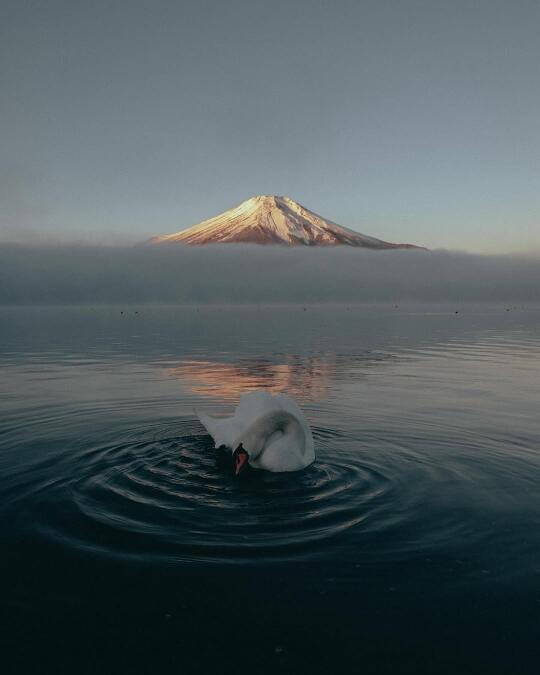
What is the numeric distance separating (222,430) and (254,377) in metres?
16.7

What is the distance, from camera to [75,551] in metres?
9.78

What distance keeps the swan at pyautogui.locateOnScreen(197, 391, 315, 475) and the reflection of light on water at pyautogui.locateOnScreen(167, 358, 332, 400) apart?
10762 mm

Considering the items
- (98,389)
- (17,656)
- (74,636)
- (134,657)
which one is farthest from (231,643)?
(98,389)

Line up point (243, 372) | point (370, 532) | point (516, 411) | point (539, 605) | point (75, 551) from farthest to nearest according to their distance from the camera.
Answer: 1. point (243, 372)
2. point (516, 411)
3. point (370, 532)
4. point (75, 551)
5. point (539, 605)

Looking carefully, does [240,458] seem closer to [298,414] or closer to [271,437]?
[271,437]

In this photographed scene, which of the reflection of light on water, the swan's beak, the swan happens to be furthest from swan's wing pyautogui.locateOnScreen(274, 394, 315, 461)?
the reflection of light on water

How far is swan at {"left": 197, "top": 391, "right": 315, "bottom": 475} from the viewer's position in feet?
47.4

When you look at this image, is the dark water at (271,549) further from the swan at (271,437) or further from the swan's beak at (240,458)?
the swan at (271,437)

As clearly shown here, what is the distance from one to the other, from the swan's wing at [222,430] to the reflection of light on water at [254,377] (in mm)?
8592

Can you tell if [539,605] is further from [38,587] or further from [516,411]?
[516,411]

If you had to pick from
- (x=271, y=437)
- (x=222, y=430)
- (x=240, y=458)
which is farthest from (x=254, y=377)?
(x=240, y=458)

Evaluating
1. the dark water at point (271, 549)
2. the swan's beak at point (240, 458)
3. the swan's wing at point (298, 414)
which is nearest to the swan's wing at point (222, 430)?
the dark water at point (271, 549)

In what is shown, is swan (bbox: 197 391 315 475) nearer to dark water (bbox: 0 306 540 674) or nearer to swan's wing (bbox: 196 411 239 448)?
swan's wing (bbox: 196 411 239 448)

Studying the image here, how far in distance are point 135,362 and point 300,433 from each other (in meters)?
28.6
